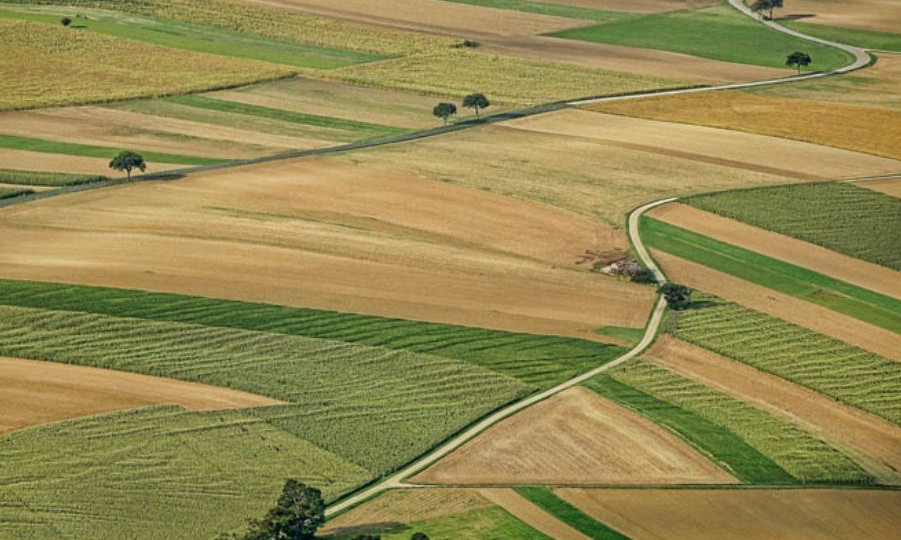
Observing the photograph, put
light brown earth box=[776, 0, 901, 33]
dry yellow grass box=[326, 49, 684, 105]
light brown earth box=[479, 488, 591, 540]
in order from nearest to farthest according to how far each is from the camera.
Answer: light brown earth box=[479, 488, 591, 540] → dry yellow grass box=[326, 49, 684, 105] → light brown earth box=[776, 0, 901, 33]

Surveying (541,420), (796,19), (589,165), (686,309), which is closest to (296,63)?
(589,165)

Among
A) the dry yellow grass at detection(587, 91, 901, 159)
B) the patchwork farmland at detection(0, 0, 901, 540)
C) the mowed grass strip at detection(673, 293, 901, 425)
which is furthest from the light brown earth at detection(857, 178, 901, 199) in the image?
the mowed grass strip at detection(673, 293, 901, 425)

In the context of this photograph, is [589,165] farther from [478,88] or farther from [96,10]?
[96,10]

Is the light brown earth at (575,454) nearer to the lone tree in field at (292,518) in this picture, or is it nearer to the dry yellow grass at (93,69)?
the lone tree in field at (292,518)

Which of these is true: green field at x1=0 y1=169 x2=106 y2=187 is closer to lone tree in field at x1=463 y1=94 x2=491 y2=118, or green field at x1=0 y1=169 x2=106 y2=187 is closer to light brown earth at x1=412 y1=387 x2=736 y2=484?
lone tree in field at x1=463 y1=94 x2=491 y2=118

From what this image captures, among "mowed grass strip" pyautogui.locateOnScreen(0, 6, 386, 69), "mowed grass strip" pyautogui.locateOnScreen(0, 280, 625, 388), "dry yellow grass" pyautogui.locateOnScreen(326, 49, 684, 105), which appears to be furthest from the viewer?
"mowed grass strip" pyautogui.locateOnScreen(0, 6, 386, 69)

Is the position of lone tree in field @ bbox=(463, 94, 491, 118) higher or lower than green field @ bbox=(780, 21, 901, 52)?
lower

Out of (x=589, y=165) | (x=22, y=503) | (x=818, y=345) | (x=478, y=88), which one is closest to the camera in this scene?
(x=22, y=503)

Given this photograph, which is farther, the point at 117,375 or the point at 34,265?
the point at 34,265
